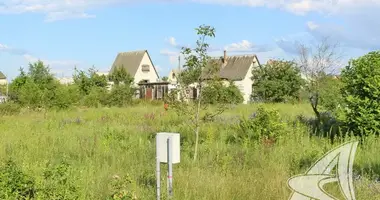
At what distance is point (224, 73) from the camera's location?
52.3 m

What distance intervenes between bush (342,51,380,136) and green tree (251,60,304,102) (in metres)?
28.0

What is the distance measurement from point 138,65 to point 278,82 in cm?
2551

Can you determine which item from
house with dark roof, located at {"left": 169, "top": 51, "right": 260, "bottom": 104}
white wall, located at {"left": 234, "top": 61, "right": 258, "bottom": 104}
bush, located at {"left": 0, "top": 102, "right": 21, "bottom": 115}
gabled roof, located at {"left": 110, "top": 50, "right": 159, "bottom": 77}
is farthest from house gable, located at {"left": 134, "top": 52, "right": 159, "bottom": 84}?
bush, located at {"left": 0, "top": 102, "right": 21, "bottom": 115}

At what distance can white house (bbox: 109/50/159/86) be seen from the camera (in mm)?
59312

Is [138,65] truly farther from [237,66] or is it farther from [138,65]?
[237,66]

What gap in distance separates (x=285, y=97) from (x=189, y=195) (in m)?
34.7

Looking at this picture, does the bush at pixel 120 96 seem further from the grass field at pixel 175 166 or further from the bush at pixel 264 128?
the bush at pixel 264 128

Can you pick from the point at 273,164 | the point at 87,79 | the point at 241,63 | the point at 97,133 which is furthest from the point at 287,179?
the point at 241,63

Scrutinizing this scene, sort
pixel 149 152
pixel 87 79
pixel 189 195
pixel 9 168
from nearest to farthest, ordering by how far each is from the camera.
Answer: pixel 9 168
pixel 189 195
pixel 149 152
pixel 87 79

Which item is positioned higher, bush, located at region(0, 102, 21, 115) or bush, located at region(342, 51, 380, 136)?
bush, located at region(342, 51, 380, 136)

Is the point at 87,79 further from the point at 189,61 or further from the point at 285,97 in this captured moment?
the point at 189,61

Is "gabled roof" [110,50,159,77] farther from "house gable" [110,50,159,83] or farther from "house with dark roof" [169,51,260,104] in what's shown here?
"house with dark roof" [169,51,260,104]

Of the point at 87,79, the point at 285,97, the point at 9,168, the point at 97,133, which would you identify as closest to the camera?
the point at 9,168

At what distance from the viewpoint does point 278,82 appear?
39594 mm
